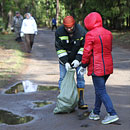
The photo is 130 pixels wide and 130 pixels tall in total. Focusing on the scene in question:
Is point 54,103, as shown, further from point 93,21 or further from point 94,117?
point 93,21

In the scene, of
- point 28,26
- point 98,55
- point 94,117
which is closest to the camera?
point 98,55

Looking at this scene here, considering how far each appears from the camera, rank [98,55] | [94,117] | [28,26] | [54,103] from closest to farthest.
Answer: [98,55]
[94,117]
[54,103]
[28,26]

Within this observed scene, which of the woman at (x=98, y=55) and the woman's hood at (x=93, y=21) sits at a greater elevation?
the woman's hood at (x=93, y=21)

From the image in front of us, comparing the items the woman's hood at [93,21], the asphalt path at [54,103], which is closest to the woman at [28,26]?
the asphalt path at [54,103]

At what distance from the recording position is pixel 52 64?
482 inches

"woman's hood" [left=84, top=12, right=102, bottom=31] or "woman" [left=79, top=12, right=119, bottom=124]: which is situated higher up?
"woman's hood" [left=84, top=12, right=102, bottom=31]

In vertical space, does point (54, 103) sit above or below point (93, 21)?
below

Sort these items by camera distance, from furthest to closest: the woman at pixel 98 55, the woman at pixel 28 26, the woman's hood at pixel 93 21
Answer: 1. the woman at pixel 28 26
2. the woman's hood at pixel 93 21
3. the woman at pixel 98 55

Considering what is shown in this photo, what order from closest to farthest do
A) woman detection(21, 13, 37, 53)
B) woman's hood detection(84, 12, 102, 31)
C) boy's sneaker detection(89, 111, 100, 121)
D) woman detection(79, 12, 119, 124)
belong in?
1. woman detection(79, 12, 119, 124)
2. woman's hood detection(84, 12, 102, 31)
3. boy's sneaker detection(89, 111, 100, 121)
4. woman detection(21, 13, 37, 53)

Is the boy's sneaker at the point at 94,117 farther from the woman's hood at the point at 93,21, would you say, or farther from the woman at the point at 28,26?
the woman at the point at 28,26

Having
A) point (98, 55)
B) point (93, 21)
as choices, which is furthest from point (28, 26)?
point (98, 55)

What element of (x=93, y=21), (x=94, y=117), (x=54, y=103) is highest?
(x=93, y=21)

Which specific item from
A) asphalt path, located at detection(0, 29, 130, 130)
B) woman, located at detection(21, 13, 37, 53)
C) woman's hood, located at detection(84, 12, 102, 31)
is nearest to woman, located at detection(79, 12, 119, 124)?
woman's hood, located at detection(84, 12, 102, 31)

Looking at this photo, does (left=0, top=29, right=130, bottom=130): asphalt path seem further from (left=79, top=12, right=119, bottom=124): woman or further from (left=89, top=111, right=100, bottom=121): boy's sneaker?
(left=79, top=12, right=119, bottom=124): woman
